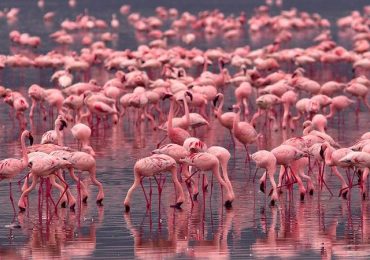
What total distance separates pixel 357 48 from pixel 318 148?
24.1m

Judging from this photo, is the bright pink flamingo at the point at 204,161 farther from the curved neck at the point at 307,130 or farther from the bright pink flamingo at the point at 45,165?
the curved neck at the point at 307,130

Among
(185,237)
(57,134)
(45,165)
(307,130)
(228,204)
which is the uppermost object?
(307,130)

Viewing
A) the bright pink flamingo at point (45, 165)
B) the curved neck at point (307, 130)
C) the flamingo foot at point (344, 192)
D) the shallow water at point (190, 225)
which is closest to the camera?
the shallow water at point (190, 225)

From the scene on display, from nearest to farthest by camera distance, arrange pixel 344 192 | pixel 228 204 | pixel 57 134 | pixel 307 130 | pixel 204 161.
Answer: pixel 204 161 → pixel 228 204 → pixel 344 192 → pixel 57 134 → pixel 307 130

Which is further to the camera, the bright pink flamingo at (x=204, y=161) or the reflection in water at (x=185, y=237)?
the bright pink flamingo at (x=204, y=161)

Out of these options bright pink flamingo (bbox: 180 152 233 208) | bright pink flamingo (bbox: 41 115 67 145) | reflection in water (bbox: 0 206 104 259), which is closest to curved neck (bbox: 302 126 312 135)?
bright pink flamingo (bbox: 180 152 233 208)

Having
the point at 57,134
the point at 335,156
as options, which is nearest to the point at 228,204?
the point at 335,156

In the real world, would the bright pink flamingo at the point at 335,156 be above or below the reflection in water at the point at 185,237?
above

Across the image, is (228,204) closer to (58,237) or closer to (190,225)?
(190,225)

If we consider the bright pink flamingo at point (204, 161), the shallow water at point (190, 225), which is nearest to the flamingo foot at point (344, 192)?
the shallow water at point (190, 225)

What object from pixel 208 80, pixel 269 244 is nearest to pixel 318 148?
pixel 269 244

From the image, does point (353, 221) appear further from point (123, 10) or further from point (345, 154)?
point (123, 10)

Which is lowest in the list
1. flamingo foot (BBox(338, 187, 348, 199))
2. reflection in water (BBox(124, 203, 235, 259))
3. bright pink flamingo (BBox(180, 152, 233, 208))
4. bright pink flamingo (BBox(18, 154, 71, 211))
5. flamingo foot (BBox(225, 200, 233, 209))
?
reflection in water (BBox(124, 203, 235, 259))

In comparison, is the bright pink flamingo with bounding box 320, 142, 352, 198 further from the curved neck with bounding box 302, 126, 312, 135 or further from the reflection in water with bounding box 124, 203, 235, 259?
the curved neck with bounding box 302, 126, 312, 135
